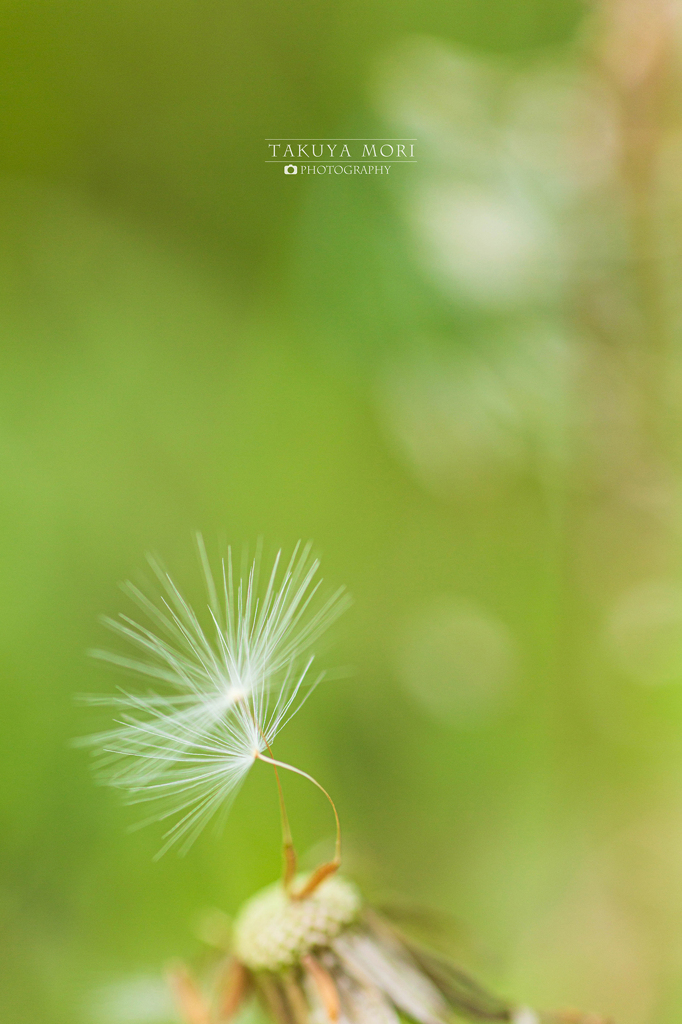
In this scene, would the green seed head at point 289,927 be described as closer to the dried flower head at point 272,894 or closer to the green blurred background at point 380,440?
the dried flower head at point 272,894

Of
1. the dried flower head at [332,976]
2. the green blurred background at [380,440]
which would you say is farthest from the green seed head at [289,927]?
the green blurred background at [380,440]

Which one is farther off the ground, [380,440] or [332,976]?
[380,440]

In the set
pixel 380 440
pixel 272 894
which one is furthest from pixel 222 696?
pixel 380 440

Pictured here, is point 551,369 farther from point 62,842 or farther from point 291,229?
point 62,842

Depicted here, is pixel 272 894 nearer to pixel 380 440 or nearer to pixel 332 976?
pixel 332 976

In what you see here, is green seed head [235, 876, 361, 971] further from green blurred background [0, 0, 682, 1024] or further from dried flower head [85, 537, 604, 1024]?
green blurred background [0, 0, 682, 1024]

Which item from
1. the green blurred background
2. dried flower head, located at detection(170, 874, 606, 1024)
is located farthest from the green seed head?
the green blurred background

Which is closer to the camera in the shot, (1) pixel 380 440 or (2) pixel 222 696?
(2) pixel 222 696
